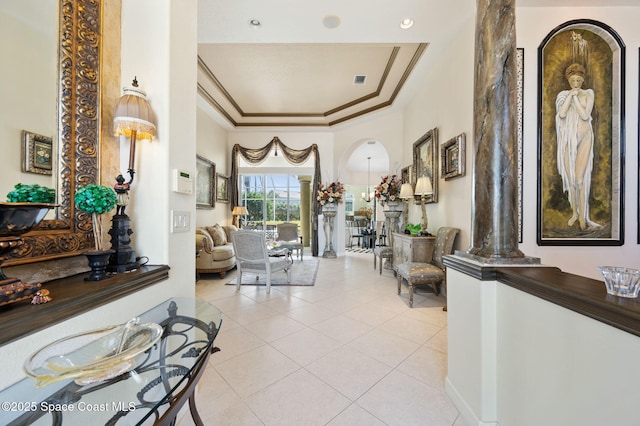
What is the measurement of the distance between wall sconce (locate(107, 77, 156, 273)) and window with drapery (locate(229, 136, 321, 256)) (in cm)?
550

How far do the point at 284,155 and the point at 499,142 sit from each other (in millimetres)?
6005

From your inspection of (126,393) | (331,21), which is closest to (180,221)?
(126,393)

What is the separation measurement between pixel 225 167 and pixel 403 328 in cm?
614

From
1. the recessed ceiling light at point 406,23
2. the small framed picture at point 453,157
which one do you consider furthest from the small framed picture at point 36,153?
the small framed picture at point 453,157

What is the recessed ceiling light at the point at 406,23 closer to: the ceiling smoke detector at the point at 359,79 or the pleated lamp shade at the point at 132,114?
the ceiling smoke detector at the point at 359,79

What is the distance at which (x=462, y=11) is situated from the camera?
274 centimetres

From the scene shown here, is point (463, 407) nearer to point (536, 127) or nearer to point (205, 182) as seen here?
point (536, 127)

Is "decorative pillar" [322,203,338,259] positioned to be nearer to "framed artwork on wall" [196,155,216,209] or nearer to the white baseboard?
"framed artwork on wall" [196,155,216,209]

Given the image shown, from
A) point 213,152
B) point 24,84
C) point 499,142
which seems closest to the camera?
point 24,84

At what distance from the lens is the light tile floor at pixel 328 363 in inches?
58.2

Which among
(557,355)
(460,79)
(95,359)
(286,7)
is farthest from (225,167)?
(557,355)

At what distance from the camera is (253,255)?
375 cm

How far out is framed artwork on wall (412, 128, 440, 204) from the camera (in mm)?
3809

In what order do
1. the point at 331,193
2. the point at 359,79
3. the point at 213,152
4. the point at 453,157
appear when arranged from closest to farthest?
the point at 453,157 < the point at 359,79 < the point at 213,152 < the point at 331,193
